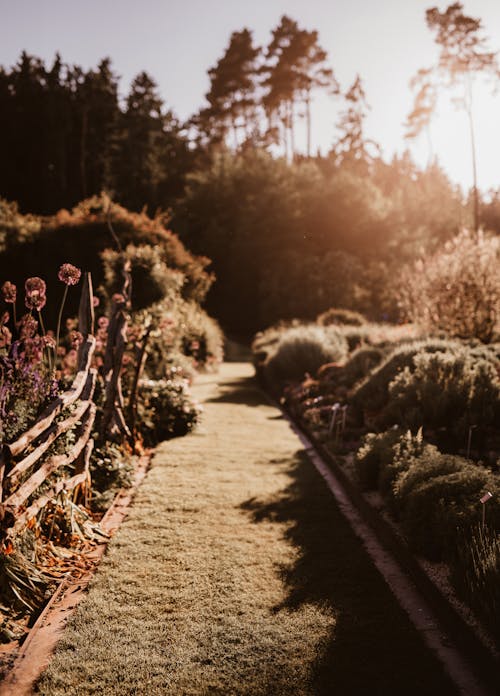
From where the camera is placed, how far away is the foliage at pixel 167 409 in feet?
28.3

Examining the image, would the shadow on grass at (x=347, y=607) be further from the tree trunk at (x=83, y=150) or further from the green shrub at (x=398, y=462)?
the tree trunk at (x=83, y=150)

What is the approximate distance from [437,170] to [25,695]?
208 ft

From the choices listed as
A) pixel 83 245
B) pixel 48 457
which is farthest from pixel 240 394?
pixel 48 457

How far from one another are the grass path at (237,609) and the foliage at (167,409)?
211 cm

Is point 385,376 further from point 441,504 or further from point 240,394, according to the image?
point 240,394

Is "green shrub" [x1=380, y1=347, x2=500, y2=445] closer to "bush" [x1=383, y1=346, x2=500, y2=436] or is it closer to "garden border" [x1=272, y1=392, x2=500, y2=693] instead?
"bush" [x1=383, y1=346, x2=500, y2=436]

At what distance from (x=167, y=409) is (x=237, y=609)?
520cm

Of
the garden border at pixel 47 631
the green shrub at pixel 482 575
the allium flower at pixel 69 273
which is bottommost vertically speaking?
the garden border at pixel 47 631

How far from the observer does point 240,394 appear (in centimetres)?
1402

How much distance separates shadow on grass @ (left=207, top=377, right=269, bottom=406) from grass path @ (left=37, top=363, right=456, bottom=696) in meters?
6.19

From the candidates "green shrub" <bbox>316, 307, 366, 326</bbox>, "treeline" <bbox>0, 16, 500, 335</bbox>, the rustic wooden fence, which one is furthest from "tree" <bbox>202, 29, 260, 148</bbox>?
the rustic wooden fence

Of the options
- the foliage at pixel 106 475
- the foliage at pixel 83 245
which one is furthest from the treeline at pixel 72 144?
the foliage at pixel 106 475

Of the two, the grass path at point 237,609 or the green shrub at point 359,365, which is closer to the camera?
the grass path at point 237,609

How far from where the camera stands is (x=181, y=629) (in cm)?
354
